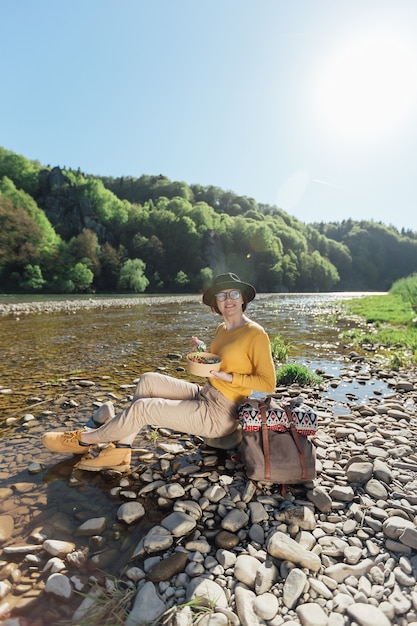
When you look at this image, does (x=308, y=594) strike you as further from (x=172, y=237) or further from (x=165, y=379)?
(x=172, y=237)

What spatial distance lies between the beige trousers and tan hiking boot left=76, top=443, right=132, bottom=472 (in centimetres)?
15

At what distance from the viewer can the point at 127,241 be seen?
4043 inches

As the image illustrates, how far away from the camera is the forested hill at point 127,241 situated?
203ft

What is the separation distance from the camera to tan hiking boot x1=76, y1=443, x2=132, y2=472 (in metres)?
4.21

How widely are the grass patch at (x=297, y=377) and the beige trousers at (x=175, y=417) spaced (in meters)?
4.13

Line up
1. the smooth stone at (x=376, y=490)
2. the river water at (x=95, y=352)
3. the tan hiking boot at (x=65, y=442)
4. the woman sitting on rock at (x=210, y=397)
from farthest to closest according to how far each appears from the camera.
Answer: the river water at (x=95, y=352) → the tan hiking boot at (x=65, y=442) → the woman sitting on rock at (x=210, y=397) → the smooth stone at (x=376, y=490)

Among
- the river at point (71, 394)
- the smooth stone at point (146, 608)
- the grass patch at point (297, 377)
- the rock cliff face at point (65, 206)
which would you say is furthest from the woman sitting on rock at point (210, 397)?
the rock cliff face at point (65, 206)

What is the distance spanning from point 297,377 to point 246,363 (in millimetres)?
4578

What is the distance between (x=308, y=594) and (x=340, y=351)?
10580 mm

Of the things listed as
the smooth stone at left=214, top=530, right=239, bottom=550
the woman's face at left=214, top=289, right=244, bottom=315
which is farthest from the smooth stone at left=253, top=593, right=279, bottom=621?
the woman's face at left=214, top=289, right=244, bottom=315

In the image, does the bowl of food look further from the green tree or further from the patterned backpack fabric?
the green tree

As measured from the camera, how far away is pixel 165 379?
4527 mm

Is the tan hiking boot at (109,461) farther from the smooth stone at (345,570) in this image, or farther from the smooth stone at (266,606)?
the smooth stone at (345,570)

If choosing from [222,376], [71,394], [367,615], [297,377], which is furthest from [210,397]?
[297,377]
